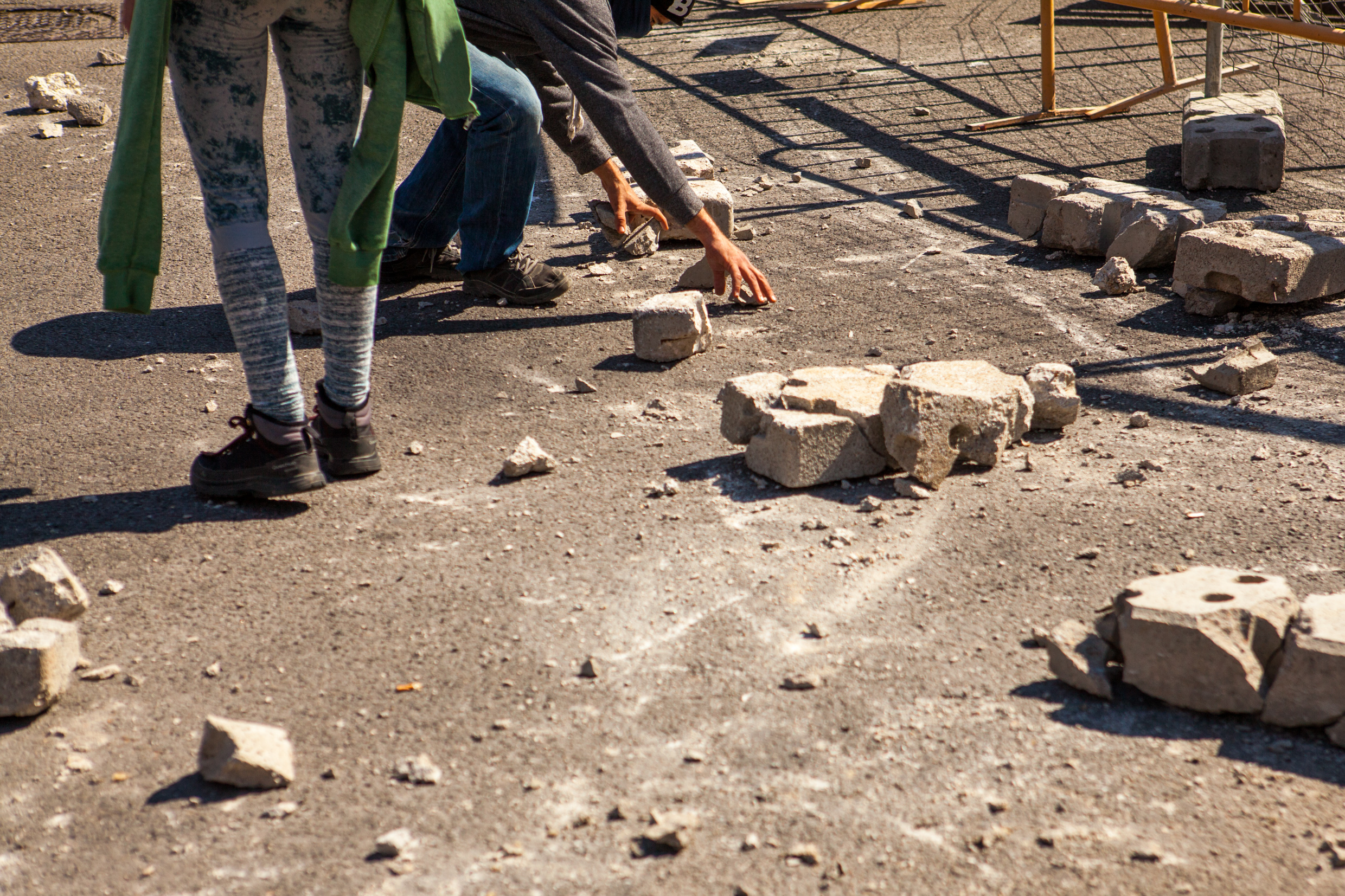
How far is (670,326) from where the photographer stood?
12.3 feet

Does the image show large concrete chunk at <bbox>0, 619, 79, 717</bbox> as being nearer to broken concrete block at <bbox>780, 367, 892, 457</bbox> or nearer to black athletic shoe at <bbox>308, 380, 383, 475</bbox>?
black athletic shoe at <bbox>308, 380, 383, 475</bbox>

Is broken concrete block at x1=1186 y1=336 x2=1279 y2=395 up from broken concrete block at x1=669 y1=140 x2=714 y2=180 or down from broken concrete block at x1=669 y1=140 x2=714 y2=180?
down

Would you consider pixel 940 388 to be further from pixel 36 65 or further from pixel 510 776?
pixel 36 65

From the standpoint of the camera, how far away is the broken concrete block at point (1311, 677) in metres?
1.98

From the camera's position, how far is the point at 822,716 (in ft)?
6.88

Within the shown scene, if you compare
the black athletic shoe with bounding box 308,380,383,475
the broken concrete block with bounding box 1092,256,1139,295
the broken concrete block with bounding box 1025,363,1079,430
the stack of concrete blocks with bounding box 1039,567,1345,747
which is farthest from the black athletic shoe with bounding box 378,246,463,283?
the stack of concrete blocks with bounding box 1039,567,1345,747

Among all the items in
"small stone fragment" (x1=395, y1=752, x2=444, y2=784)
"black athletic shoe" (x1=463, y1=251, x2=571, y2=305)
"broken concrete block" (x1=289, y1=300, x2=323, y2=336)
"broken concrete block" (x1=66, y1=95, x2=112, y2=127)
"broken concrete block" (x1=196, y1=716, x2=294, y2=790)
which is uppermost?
"broken concrete block" (x1=66, y1=95, x2=112, y2=127)

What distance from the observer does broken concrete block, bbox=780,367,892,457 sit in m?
2.90

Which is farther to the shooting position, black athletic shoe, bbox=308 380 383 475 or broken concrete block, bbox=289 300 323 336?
broken concrete block, bbox=289 300 323 336

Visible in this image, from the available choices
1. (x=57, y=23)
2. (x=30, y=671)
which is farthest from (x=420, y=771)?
(x=57, y=23)

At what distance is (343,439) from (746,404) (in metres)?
1.09

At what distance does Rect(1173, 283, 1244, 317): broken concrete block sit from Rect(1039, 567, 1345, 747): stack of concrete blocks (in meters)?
2.02

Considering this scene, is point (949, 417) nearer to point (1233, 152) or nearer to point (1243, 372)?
point (1243, 372)

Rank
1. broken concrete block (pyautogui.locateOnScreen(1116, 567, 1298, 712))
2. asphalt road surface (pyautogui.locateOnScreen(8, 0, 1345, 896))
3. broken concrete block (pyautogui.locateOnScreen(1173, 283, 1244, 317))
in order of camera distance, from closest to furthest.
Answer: asphalt road surface (pyautogui.locateOnScreen(8, 0, 1345, 896)), broken concrete block (pyautogui.locateOnScreen(1116, 567, 1298, 712)), broken concrete block (pyautogui.locateOnScreen(1173, 283, 1244, 317))
